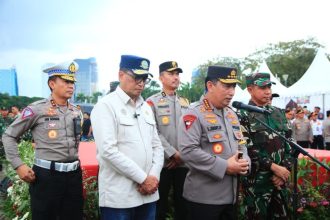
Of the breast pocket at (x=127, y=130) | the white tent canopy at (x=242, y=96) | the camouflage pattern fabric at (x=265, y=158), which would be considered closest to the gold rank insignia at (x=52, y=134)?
the breast pocket at (x=127, y=130)

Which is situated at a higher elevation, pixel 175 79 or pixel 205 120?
pixel 175 79

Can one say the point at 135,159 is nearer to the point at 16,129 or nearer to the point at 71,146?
the point at 71,146

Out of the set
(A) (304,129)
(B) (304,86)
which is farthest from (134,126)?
(B) (304,86)

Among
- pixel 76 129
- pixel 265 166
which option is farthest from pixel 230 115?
pixel 76 129

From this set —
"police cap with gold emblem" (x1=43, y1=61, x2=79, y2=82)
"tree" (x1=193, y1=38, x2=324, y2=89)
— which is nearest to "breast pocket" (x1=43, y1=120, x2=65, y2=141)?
"police cap with gold emblem" (x1=43, y1=61, x2=79, y2=82)

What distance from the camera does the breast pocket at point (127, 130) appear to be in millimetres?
2590

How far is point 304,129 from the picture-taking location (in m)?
10.9

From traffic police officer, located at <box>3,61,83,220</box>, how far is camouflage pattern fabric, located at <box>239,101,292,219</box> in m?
1.62

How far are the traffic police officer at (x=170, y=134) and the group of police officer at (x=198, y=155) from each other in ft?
0.04

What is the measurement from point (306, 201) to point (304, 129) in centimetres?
712

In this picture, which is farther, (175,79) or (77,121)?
(175,79)

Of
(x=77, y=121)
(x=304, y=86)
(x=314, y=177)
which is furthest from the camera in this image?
(x=304, y=86)

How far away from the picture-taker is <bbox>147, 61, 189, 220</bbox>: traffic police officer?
12.1ft

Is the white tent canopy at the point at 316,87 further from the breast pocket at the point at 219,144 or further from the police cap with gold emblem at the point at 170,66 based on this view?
the breast pocket at the point at 219,144
